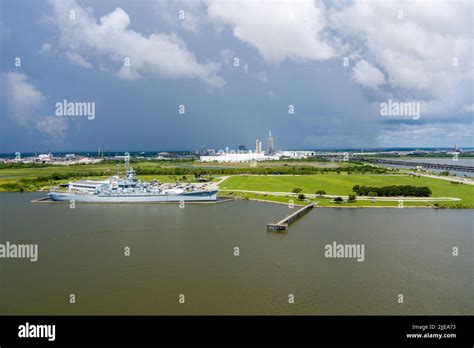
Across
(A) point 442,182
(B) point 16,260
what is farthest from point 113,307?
(A) point 442,182

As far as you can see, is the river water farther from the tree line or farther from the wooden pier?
the tree line

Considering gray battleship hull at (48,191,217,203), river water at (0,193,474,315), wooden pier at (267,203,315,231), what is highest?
gray battleship hull at (48,191,217,203)

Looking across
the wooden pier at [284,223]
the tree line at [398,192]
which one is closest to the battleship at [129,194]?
the wooden pier at [284,223]

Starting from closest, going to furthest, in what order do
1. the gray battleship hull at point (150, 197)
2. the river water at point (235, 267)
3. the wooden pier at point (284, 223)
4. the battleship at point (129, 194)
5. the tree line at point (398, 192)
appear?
1. the river water at point (235, 267)
2. the wooden pier at point (284, 223)
3. the tree line at point (398, 192)
4. the gray battleship hull at point (150, 197)
5. the battleship at point (129, 194)

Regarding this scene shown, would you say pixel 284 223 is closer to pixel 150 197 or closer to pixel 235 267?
pixel 235 267

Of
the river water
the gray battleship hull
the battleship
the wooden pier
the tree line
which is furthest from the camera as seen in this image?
the battleship

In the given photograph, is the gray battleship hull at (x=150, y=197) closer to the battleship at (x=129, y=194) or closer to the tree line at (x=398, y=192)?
the battleship at (x=129, y=194)

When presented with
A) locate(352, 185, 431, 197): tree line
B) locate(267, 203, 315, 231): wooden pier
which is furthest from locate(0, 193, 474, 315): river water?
locate(352, 185, 431, 197): tree line

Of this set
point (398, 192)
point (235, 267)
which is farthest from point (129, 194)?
point (398, 192)
